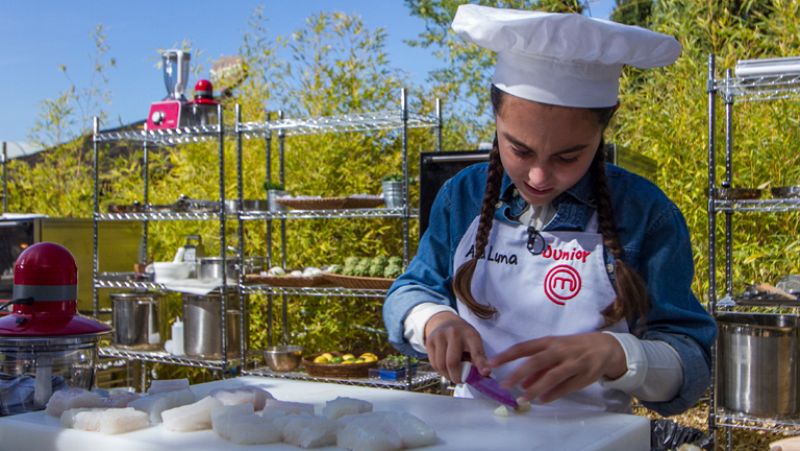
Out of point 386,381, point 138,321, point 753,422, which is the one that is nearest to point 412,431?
point 753,422

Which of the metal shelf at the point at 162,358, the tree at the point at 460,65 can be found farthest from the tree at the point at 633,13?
the metal shelf at the point at 162,358

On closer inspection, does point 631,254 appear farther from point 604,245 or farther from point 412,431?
point 412,431

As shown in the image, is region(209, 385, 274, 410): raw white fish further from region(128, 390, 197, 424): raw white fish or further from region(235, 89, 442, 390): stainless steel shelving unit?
region(235, 89, 442, 390): stainless steel shelving unit

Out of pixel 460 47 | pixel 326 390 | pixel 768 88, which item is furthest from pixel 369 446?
pixel 460 47

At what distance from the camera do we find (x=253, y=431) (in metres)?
1.10

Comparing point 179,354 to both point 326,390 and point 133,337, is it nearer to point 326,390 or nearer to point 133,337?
point 133,337

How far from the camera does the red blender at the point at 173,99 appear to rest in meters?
5.62

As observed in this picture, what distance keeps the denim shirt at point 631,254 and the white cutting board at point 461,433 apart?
0.19m

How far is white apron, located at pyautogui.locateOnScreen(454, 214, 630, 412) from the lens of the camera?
1.48 metres

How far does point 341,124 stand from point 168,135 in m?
1.31

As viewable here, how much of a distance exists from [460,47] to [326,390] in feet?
22.8

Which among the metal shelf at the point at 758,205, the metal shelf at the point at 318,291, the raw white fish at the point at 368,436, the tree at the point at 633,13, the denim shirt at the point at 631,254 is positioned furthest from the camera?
the tree at the point at 633,13

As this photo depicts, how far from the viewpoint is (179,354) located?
5.46m

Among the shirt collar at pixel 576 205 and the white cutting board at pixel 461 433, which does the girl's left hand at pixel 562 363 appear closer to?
the white cutting board at pixel 461 433
